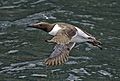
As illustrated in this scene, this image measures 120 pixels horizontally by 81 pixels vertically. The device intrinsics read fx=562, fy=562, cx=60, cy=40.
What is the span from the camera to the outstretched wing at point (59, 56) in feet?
30.0

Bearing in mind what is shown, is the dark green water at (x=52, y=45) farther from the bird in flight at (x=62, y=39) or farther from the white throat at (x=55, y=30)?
the white throat at (x=55, y=30)

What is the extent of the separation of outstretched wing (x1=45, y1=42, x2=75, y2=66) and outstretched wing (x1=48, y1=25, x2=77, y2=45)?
135mm

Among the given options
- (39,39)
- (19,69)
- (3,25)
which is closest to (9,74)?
(19,69)

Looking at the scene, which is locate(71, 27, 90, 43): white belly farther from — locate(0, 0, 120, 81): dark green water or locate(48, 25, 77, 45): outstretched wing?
locate(0, 0, 120, 81): dark green water

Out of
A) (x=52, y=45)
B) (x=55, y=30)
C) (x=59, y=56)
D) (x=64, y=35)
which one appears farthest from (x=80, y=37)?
(x=52, y=45)

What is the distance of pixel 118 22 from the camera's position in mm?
16250

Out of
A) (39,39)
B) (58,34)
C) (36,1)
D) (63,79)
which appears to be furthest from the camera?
(36,1)

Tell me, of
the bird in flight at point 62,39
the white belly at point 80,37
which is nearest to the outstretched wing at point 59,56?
the bird in flight at point 62,39

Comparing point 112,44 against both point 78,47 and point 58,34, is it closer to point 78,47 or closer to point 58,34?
point 78,47

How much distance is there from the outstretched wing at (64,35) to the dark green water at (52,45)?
2.26 meters

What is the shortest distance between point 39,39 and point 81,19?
1.98 metres

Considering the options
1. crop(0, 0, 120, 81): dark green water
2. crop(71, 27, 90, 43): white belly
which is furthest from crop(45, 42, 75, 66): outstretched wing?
crop(0, 0, 120, 81): dark green water

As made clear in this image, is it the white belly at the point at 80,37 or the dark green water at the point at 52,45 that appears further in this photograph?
the dark green water at the point at 52,45

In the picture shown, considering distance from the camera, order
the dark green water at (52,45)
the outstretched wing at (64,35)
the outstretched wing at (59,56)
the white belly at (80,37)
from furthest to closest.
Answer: the dark green water at (52,45) < the white belly at (80,37) < the outstretched wing at (64,35) < the outstretched wing at (59,56)
